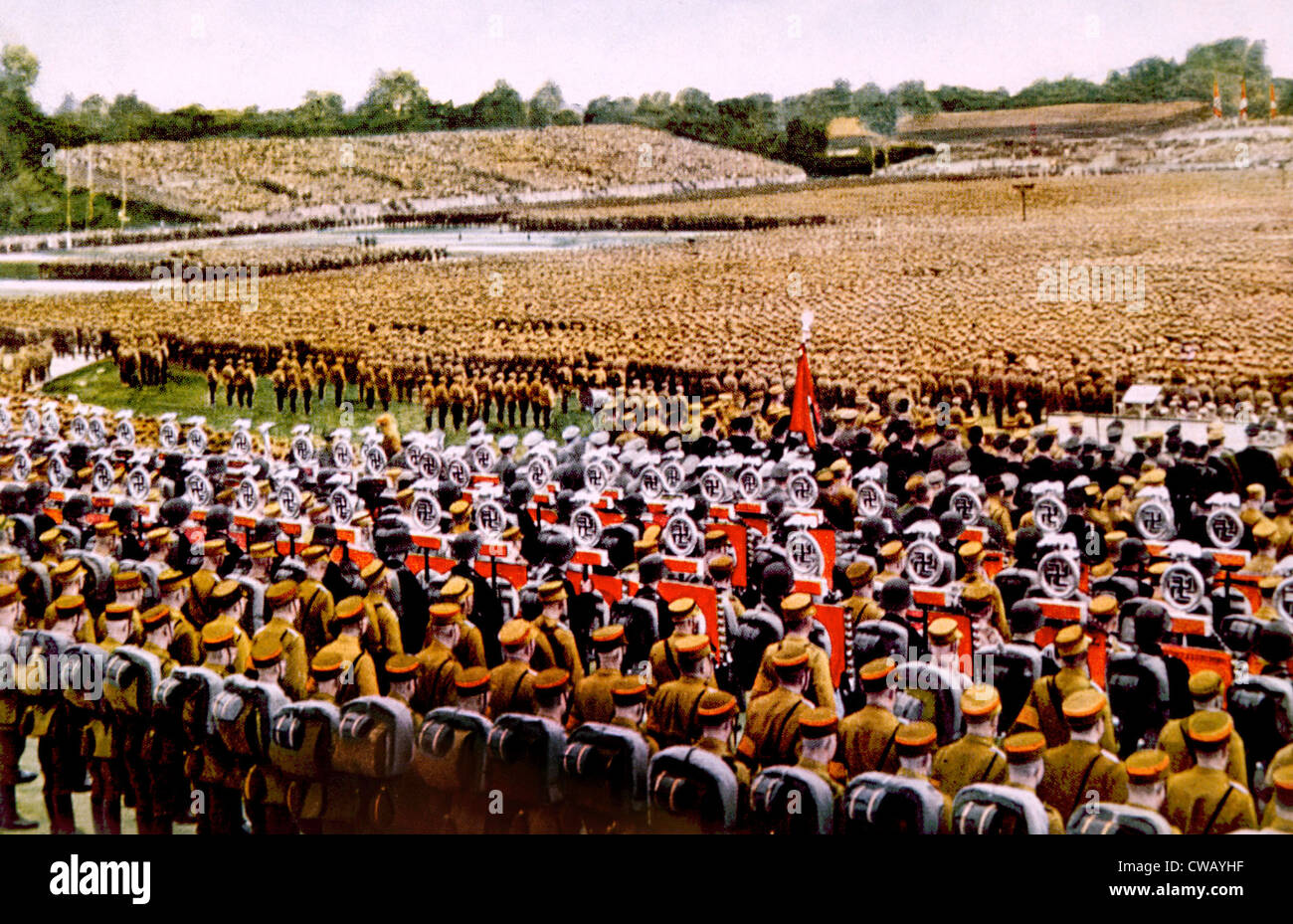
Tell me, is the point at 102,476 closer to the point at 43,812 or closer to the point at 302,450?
the point at 302,450

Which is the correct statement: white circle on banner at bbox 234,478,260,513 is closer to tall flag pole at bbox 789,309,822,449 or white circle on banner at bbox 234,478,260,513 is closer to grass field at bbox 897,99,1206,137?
tall flag pole at bbox 789,309,822,449

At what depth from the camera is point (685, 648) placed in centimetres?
491

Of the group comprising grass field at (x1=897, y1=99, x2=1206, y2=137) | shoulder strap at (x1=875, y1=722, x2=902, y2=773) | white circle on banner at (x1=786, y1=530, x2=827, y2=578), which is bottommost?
shoulder strap at (x1=875, y1=722, x2=902, y2=773)

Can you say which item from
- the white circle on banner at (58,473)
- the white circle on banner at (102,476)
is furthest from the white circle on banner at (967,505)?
the white circle on banner at (58,473)

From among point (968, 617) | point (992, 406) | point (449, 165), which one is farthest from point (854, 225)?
point (968, 617)

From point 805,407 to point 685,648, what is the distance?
567cm

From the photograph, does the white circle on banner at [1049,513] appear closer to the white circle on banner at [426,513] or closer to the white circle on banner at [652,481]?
the white circle on banner at [652,481]

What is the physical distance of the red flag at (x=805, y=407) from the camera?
10219 millimetres

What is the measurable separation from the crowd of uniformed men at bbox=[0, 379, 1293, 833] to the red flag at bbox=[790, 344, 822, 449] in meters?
1.11

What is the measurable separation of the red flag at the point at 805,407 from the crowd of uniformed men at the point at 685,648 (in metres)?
1.11

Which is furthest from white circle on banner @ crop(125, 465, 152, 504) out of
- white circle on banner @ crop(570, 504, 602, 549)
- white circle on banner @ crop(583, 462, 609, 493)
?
white circle on banner @ crop(570, 504, 602, 549)

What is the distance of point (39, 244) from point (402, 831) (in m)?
9.82

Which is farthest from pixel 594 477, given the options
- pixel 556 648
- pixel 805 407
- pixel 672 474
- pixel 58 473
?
pixel 58 473

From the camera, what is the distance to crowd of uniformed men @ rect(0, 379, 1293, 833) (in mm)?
4320
